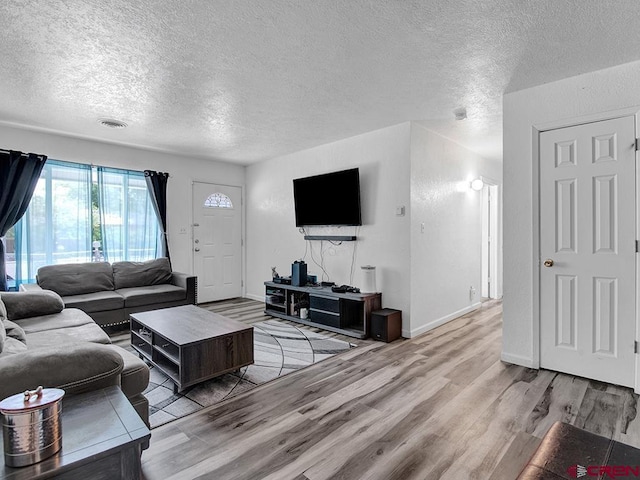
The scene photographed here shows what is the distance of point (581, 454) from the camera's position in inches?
39.1

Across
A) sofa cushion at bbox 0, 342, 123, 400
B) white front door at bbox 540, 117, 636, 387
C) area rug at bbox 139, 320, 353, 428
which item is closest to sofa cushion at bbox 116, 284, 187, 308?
area rug at bbox 139, 320, 353, 428

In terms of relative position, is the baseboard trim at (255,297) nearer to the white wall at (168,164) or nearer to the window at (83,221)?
the white wall at (168,164)

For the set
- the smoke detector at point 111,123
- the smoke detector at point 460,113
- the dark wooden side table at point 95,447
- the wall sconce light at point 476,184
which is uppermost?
the smoke detector at point 111,123

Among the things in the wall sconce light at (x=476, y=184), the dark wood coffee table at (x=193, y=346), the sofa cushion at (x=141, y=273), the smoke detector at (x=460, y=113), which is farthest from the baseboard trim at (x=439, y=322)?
the sofa cushion at (x=141, y=273)

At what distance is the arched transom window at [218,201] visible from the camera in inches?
227

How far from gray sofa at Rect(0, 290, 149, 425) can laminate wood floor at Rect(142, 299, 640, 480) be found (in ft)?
1.50

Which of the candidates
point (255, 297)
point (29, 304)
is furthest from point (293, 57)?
point (255, 297)

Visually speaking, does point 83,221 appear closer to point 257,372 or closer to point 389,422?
point 257,372

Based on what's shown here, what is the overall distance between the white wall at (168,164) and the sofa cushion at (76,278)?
113 centimetres

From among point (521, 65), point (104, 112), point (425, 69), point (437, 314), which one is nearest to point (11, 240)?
point (104, 112)

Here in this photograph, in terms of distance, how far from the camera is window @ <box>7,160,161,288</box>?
411 centimetres

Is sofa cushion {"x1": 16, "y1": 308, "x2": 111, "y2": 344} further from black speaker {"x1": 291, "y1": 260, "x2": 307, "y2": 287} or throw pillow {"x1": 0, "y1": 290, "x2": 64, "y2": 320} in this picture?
black speaker {"x1": 291, "y1": 260, "x2": 307, "y2": 287}

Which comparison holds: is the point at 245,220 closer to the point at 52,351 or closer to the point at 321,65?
the point at 321,65

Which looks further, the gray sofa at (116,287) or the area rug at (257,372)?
the gray sofa at (116,287)
